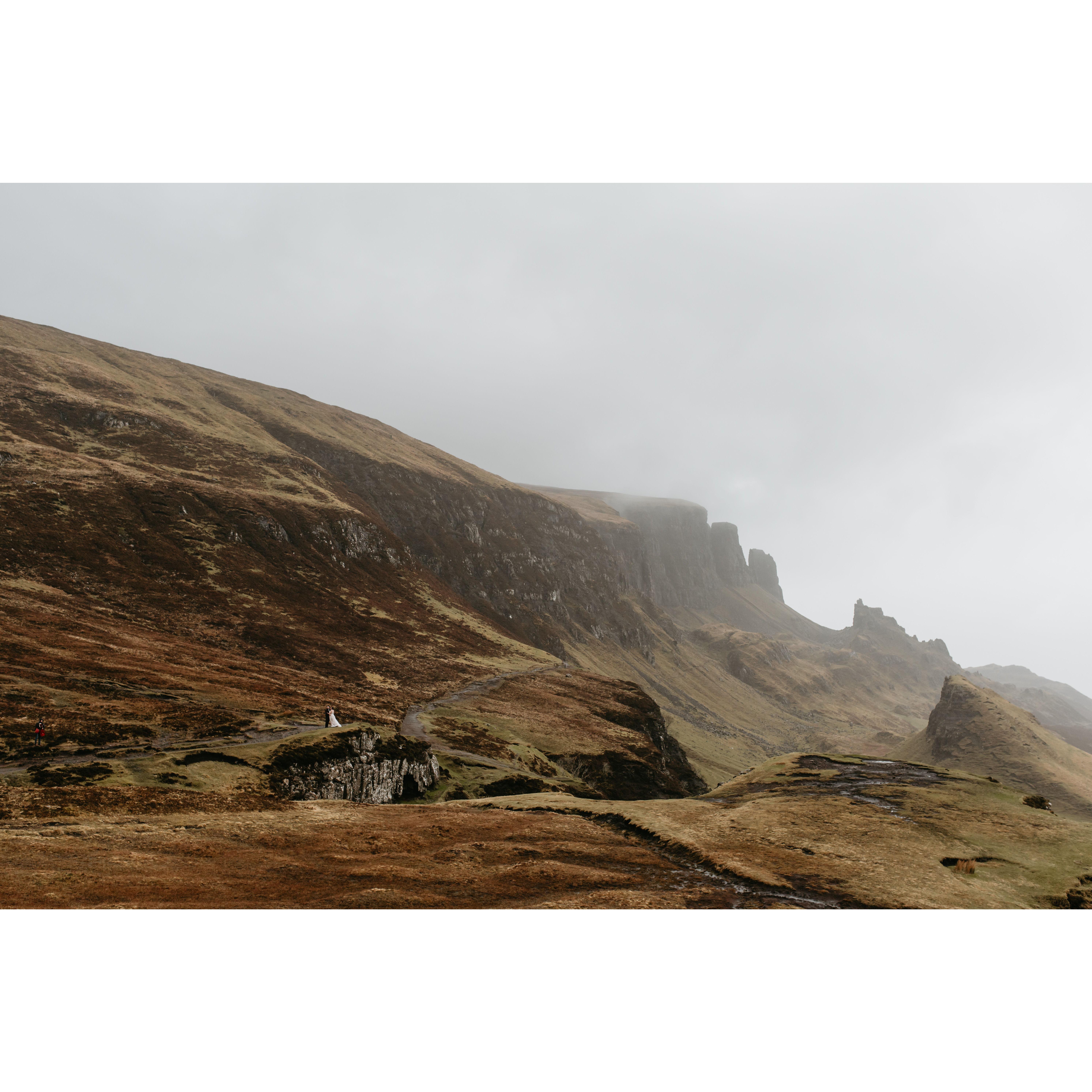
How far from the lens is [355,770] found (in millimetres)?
48750

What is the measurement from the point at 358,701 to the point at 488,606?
118538 mm

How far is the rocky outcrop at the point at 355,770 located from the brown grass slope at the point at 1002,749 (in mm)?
114290

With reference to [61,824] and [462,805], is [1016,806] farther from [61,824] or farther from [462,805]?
[61,824]

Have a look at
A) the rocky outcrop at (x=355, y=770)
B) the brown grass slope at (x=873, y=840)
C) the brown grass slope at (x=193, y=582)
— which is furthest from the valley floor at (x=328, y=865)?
the brown grass slope at (x=193, y=582)

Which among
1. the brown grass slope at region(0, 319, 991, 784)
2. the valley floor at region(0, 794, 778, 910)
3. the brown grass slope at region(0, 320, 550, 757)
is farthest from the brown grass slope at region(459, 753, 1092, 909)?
the brown grass slope at region(0, 319, 991, 784)

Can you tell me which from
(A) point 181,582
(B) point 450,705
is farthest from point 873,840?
(A) point 181,582

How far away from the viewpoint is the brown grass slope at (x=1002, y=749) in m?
114

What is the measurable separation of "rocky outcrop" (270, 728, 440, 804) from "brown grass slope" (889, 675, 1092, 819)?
11429cm

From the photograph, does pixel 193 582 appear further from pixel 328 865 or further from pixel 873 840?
pixel 873 840

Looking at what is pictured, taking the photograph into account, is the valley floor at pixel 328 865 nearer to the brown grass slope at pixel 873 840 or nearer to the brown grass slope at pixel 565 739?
the brown grass slope at pixel 873 840

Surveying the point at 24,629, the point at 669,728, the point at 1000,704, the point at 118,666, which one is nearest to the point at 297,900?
the point at 118,666

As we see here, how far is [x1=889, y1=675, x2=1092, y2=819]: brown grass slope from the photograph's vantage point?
11356cm

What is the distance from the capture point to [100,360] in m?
197

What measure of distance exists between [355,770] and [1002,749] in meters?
149
